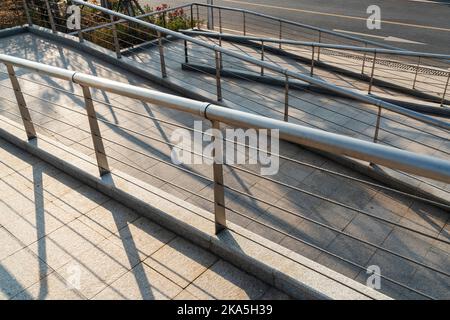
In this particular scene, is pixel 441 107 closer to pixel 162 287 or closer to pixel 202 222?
pixel 202 222

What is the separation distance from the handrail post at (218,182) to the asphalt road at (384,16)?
43.8 ft

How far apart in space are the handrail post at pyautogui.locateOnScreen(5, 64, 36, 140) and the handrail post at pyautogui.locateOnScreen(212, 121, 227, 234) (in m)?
2.62

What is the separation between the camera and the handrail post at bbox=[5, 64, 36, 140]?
14.7 feet

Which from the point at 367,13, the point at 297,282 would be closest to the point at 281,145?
the point at 297,282

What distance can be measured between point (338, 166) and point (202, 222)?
123 inches

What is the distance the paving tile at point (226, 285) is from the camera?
2.96 metres

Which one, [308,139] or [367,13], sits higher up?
[308,139]

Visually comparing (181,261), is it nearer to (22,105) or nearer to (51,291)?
(51,291)

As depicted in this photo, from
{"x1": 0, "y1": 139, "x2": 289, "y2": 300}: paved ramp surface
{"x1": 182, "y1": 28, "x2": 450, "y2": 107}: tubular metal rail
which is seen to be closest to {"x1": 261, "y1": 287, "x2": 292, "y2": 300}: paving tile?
{"x1": 0, "y1": 139, "x2": 289, "y2": 300}: paved ramp surface

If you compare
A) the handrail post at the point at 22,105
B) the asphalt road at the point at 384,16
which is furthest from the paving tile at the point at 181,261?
the asphalt road at the point at 384,16

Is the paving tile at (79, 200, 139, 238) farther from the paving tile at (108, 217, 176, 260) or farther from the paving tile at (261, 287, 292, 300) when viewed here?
the paving tile at (261, 287, 292, 300)

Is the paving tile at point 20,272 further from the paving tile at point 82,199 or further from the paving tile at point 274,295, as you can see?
the paving tile at point 274,295

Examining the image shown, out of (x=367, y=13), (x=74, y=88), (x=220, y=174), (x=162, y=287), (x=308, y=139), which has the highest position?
(x=308, y=139)

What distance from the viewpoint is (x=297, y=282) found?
2822 millimetres
